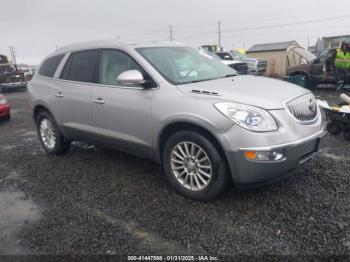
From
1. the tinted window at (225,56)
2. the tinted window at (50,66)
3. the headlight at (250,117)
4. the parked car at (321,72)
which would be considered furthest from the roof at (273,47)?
→ the headlight at (250,117)

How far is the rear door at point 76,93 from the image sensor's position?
442cm

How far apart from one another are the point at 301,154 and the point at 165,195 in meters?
1.60

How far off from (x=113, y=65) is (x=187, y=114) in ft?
5.02

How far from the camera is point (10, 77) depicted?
64.7ft

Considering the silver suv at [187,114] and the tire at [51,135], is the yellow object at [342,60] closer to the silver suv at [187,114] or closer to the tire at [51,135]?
the silver suv at [187,114]

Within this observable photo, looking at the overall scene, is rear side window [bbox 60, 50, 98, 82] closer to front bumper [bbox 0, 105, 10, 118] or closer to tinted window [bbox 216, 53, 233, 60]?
front bumper [bbox 0, 105, 10, 118]

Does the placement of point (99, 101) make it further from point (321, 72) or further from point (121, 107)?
point (321, 72)

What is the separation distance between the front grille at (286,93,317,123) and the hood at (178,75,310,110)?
7cm

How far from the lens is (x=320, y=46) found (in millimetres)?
23188

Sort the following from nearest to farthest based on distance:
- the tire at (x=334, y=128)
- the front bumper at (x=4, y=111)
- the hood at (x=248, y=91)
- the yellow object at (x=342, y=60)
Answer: the hood at (x=248, y=91)
the tire at (x=334, y=128)
the front bumper at (x=4, y=111)
the yellow object at (x=342, y=60)

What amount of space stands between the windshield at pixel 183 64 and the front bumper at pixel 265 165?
1.19 metres

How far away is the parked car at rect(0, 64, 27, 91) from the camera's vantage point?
19497 mm

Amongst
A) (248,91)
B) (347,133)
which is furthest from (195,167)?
(347,133)

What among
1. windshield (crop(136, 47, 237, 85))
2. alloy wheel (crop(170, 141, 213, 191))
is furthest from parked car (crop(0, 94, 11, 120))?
alloy wheel (crop(170, 141, 213, 191))
